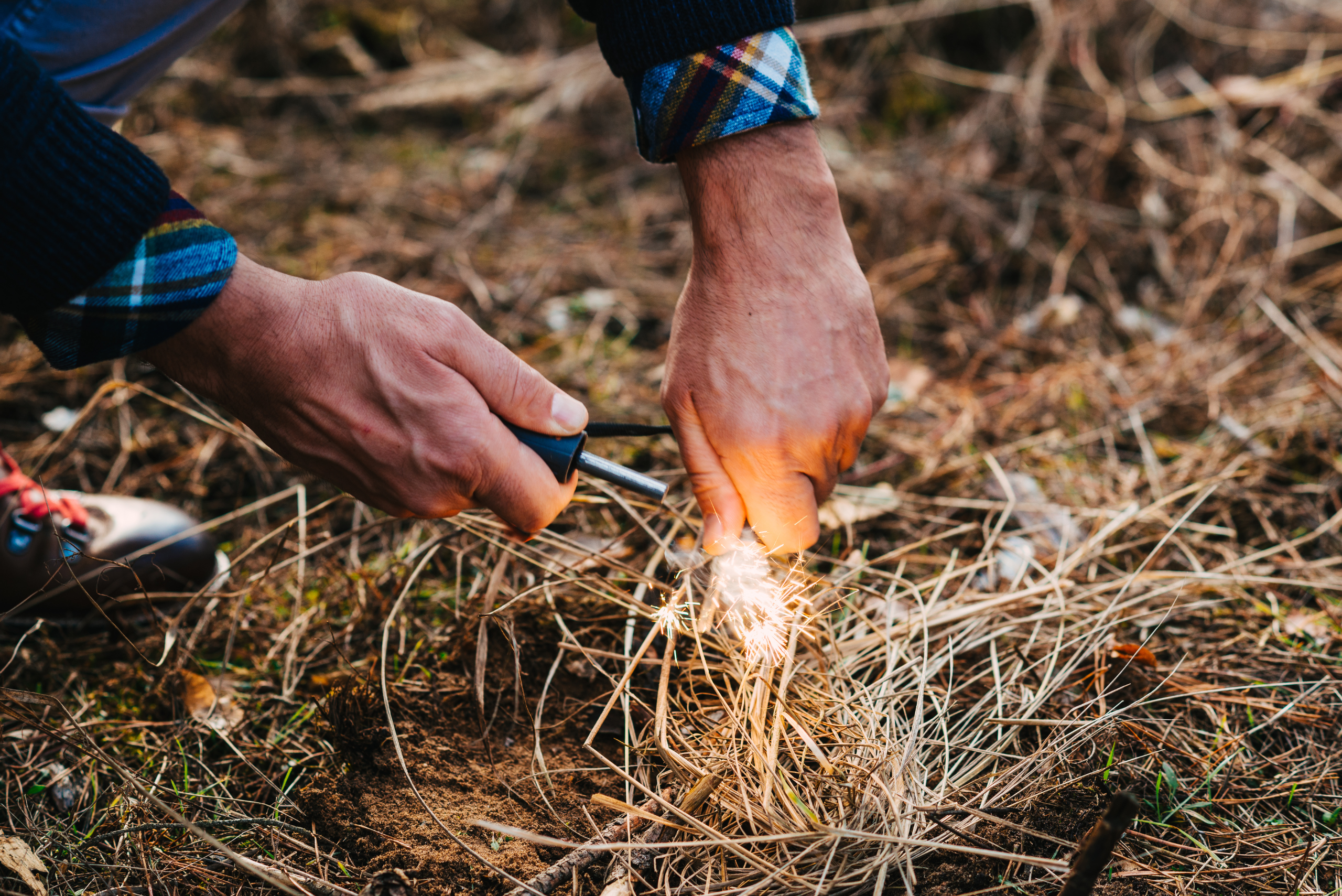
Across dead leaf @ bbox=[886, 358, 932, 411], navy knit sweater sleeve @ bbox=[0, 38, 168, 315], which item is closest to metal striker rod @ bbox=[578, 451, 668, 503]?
navy knit sweater sleeve @ bbox=[0, 38, 168, 315]

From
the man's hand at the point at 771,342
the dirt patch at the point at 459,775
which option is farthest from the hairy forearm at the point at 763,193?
the dirt patch at the point at 459,775

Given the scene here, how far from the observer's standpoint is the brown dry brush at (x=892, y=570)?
3.69 feet

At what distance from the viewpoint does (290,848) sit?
1131 mm

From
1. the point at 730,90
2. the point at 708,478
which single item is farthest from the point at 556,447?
the point at 730,90

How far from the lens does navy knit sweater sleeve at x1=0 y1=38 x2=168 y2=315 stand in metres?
0.98

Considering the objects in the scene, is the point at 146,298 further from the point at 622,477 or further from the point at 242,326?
the point at 622,477

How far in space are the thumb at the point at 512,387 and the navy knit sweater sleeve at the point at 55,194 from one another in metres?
0.46

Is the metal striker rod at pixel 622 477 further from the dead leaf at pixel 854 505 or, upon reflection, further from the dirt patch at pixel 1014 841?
the dirt patch at pixel 1014 841

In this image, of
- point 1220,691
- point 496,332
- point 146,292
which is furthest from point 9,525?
point 1220,691

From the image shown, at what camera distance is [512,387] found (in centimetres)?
114

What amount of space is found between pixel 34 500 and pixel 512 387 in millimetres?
1248

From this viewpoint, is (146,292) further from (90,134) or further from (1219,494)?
(1219,494)

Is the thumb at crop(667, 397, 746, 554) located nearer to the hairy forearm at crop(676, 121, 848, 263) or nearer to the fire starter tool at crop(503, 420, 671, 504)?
the fire starter tool at crop(503, 420, 671, 504)

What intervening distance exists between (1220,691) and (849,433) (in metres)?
0.82
